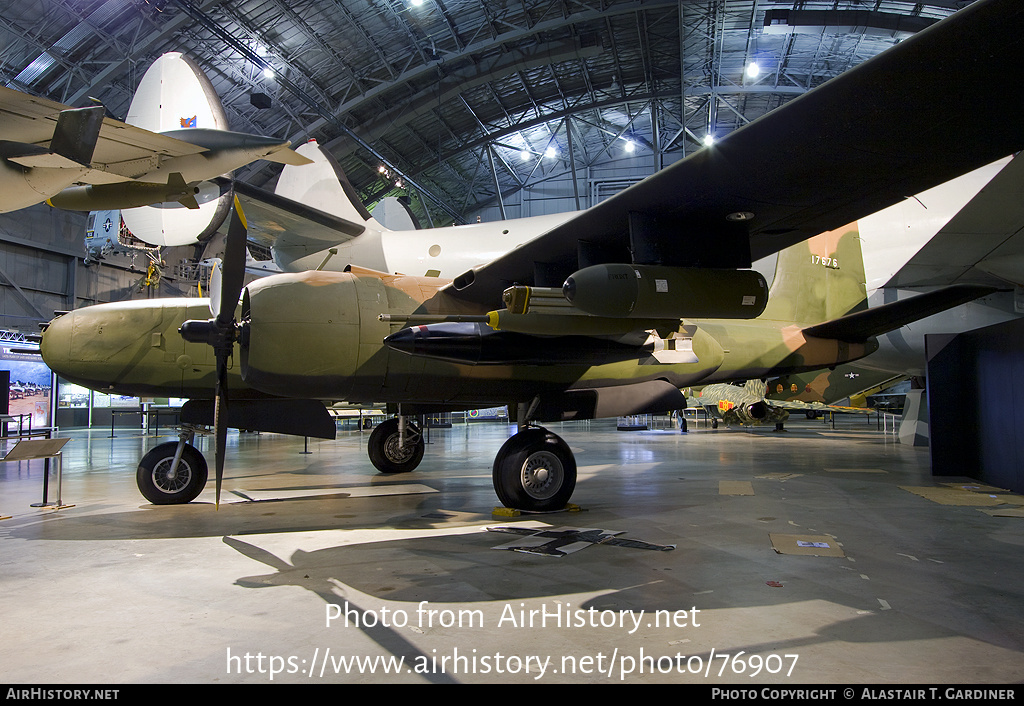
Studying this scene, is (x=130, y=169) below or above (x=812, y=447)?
above

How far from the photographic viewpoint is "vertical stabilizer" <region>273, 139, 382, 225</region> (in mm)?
16125

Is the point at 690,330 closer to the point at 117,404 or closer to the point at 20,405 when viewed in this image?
the point at 20,405

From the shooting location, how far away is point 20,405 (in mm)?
22578

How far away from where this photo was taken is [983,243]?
9.77 metres

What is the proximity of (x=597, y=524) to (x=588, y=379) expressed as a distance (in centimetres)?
223

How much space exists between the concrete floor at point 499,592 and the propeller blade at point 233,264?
2488 millimetres

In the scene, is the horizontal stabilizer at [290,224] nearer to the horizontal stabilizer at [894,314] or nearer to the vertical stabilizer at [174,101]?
the vertical stabilizer at [174,101]

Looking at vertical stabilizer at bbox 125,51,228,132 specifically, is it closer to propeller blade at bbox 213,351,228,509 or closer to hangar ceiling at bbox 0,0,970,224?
hangar ceiling at bbox 0,0,970,224

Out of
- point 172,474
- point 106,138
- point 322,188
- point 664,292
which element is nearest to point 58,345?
point 172,474

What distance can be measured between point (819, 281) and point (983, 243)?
9.98ft

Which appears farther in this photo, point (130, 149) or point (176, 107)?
point (176, 107)

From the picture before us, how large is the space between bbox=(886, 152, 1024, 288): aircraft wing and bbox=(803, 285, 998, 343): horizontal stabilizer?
3.27ft

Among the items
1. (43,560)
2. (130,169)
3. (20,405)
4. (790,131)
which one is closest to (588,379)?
(790,131)

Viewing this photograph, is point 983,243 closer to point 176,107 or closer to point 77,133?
point 77,133
